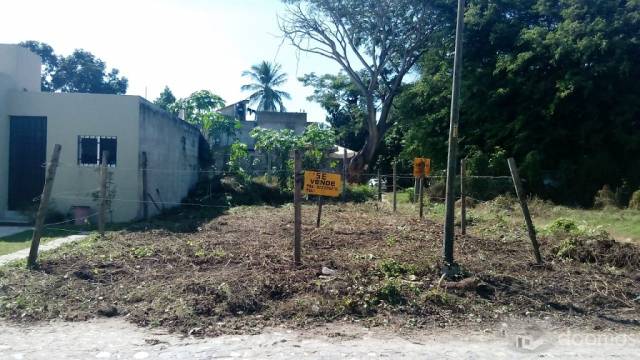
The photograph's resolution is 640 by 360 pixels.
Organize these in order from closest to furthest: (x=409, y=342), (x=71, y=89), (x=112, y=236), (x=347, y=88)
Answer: (x=409, y=342)
(x=112, y=236)
(x=347, y=88)
(x=71, y=89)

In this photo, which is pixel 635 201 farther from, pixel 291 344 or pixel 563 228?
pixel 291 344

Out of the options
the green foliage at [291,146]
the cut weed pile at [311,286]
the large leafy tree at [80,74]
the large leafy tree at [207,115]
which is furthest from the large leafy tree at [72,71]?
the cut weed pile at [311,286]

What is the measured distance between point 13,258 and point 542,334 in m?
8.74

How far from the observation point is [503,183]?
2097 cm

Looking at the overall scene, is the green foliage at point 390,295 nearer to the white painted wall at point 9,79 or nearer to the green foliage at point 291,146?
the white painted wall at point 9,79

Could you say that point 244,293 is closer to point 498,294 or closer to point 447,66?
point 498,294

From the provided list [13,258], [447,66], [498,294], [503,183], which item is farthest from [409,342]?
[447,66]

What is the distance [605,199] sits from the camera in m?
18.7

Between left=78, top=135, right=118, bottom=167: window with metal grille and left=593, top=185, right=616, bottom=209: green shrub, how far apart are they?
16.3 m

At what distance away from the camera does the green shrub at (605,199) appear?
1853 centimetres

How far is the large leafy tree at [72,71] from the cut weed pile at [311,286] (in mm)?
42506

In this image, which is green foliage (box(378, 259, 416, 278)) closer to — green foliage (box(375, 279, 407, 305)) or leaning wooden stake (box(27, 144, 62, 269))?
green foliage (box(375, 279, 407, 305))

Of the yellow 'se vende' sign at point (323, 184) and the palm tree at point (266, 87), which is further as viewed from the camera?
the palm tree at point (266, 87)

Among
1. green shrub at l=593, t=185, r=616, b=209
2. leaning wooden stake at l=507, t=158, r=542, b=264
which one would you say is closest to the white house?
A: leaning wooden stake at l=507, t=158, r=542, b=264
